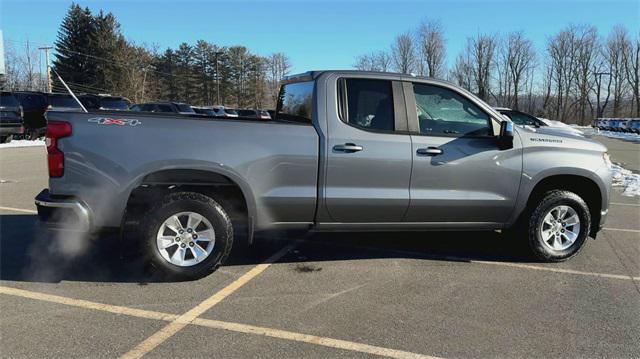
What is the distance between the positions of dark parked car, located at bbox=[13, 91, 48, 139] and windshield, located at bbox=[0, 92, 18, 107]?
1.72m

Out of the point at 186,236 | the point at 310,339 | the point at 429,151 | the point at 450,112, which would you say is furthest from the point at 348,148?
the point at 310,339

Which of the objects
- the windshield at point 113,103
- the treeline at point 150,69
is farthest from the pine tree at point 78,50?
the windshield at point 113,103

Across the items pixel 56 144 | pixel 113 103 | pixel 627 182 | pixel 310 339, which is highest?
pixel 113 103

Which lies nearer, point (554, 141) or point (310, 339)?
point (310, 339)

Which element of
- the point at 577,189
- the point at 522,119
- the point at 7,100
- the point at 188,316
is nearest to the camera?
the point at 188,316

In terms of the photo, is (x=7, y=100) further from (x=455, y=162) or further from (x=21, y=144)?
(x=455, y=162)

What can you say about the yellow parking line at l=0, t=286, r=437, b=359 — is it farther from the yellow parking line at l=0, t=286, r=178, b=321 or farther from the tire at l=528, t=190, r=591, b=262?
the tire at l=528, t=190, r=591, b=262

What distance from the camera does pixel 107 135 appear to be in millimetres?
4504

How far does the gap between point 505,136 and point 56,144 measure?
4177mm

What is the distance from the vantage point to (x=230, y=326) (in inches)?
152

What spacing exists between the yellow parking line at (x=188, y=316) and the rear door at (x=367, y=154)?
967mm

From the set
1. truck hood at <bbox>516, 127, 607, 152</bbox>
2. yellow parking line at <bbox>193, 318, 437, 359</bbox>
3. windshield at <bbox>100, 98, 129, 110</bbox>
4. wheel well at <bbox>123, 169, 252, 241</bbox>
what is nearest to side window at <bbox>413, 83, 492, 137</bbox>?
truck hood at <bbox>516, 127, 607, 152</bbox>

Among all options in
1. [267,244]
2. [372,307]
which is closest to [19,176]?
[267,244]

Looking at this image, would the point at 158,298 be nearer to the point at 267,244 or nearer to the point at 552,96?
the point at 267,244
